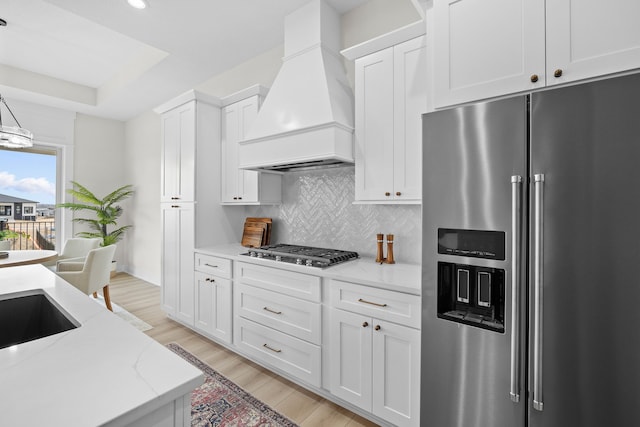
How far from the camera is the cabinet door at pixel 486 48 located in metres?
1.31

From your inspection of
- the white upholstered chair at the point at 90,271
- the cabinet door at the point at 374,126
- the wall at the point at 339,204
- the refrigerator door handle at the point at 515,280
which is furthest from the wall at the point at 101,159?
the refrigerator door handle at the point at 515,280

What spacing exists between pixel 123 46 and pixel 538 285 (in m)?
Result: 4.68

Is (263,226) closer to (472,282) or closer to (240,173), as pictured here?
(240,173)

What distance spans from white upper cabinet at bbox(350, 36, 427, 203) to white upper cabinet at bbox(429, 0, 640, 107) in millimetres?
343

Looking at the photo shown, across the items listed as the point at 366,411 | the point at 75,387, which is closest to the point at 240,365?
the point at 366,411

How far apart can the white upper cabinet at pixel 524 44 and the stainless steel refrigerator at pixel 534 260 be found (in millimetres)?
158

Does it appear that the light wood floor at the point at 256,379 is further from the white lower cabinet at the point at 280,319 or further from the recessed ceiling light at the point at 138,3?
the recessed ceiling light at the point at 138,3

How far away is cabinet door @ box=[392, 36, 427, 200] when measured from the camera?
1.88m

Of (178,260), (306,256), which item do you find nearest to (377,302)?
(306,256)

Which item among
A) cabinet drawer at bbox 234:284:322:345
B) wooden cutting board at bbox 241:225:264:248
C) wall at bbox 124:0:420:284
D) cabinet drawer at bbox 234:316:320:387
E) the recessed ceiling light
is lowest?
cabinet drawer at bbox 234:316:320:387

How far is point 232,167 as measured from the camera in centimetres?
314

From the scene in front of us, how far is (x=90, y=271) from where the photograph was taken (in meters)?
3.07

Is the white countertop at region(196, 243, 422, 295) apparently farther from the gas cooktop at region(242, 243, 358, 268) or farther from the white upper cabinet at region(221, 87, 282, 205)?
the white upper cabinet at region(221, 87, 282, 205)

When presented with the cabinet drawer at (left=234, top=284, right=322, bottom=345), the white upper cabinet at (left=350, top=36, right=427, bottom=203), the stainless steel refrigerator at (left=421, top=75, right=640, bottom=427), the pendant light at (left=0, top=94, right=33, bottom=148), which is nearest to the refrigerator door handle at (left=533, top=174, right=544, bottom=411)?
the stainless steel refrigerator at (left=421, top=75, right=640, bottom=427)
